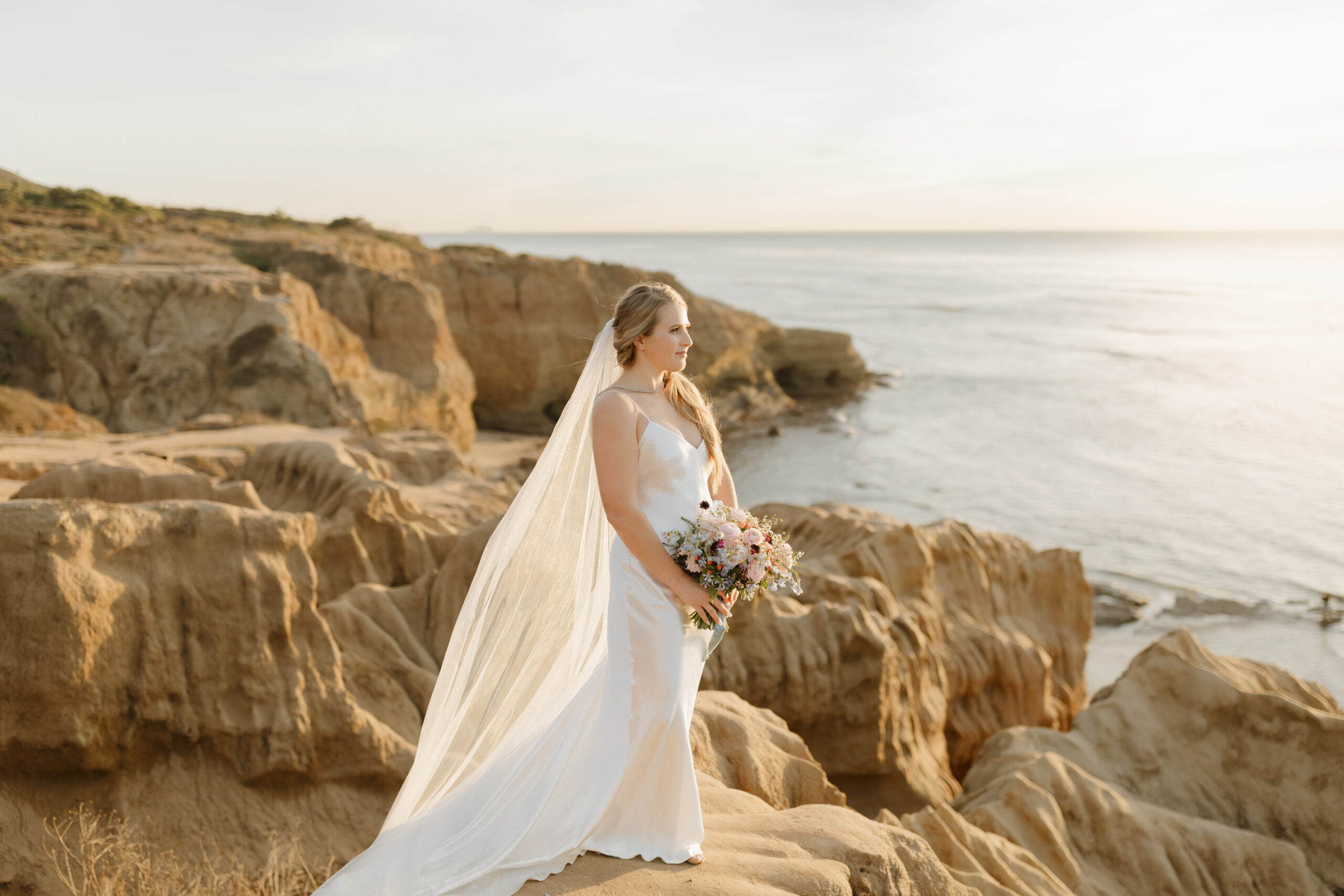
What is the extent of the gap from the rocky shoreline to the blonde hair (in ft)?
5.53

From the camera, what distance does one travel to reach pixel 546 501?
4168mm

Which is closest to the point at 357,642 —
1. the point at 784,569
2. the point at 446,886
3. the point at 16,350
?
the point at 446,886

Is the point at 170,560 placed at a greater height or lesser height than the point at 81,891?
greater

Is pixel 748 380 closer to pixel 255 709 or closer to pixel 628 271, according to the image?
pixel 628 271

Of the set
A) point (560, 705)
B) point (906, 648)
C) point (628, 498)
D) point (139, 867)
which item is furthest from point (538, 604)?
point (906, 648)

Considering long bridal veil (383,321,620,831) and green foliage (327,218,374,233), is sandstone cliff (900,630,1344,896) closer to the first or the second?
long bridal veil (383,321,620,831)

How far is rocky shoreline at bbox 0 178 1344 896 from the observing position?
15.1 feet

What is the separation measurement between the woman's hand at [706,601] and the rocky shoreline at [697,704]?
0.93 m

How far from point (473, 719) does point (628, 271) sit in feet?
107

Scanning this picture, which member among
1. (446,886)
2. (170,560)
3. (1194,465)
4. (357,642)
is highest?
(170,560)

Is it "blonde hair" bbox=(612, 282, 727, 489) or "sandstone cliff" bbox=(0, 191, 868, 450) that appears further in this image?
"sandstone cliff" bbox=(0, 191, 868, 450)

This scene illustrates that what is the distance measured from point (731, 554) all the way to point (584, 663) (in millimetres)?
1112

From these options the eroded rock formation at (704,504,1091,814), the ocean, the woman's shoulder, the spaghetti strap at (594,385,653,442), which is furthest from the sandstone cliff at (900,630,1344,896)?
the ocean

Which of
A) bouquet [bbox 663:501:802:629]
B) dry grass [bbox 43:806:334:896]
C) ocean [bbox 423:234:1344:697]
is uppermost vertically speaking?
bouquet [bbox 663:501:802:629]
